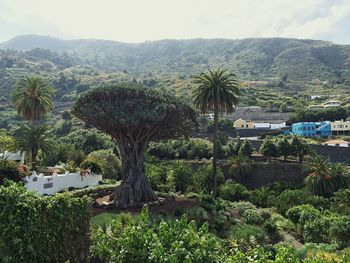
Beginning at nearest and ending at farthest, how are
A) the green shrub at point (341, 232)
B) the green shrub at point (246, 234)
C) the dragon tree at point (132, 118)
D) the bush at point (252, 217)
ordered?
the green shrub at point (246, 234) < the green shrub at point (341, 232) < the bush at point (252, 217) < the dragon tree at point (132, 118)

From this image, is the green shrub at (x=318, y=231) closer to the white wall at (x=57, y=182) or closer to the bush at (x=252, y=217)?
the bush at (x=252, y=217)

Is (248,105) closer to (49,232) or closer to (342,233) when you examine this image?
(342,233)

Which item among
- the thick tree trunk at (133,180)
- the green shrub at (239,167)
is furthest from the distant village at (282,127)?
the thick tree trunk at (133,180)

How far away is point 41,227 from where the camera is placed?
46.5ft

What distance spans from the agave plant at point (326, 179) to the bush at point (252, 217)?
46.7 ft

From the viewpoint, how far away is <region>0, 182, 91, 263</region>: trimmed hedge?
13.1m

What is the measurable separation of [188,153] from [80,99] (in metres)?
30.9

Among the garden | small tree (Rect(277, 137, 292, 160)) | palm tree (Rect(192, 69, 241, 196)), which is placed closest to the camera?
the garden

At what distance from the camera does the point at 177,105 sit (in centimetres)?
3491

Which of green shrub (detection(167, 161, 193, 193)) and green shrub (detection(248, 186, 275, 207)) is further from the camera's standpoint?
green shrub (detection(167, 161, 193, 193))

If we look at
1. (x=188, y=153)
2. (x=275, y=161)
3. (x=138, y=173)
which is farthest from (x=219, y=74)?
(x=188, y=153)

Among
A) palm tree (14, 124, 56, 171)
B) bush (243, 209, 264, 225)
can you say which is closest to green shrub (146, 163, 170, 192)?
palm tree (14, 124, 56, 171)

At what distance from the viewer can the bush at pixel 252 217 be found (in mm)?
31861

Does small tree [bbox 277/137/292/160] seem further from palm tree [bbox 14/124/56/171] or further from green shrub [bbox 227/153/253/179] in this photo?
palm tree [bbox 14/124/56/171]
